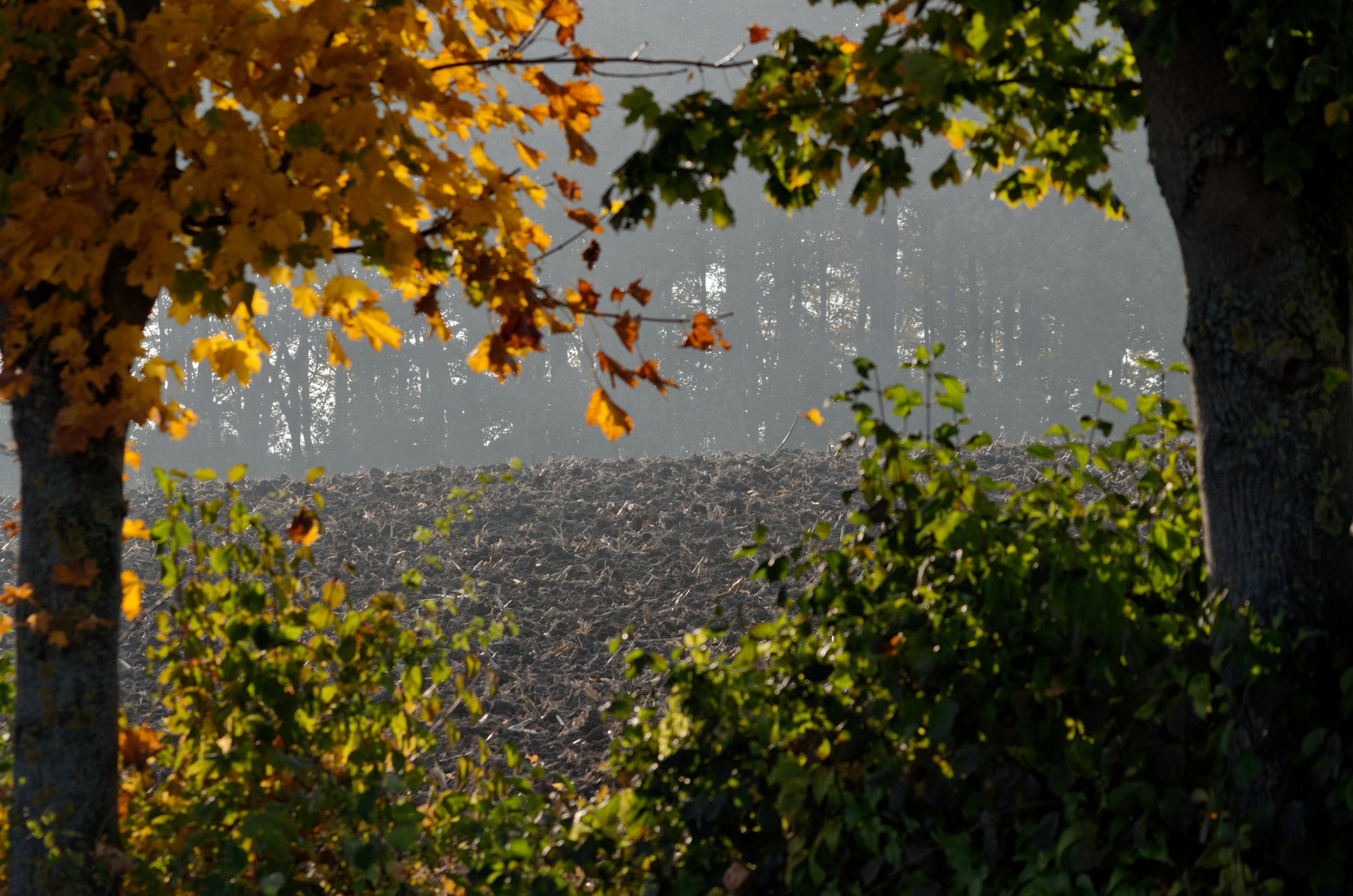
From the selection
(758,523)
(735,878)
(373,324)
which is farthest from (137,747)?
(758,523)

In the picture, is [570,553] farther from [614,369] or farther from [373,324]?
[614,369]

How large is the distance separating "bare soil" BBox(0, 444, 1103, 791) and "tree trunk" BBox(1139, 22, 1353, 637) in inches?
103

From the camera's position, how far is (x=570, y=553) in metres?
6.53

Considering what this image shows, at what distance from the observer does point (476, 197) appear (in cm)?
255

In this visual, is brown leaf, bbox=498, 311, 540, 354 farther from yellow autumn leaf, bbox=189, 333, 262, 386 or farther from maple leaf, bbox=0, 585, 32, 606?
maple leaf, bbox=0, 585, 32, 606

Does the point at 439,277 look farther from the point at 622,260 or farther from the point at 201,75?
the point at 622,260

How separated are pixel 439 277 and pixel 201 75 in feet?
2.64

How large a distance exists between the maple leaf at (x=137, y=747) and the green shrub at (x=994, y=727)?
1159mm

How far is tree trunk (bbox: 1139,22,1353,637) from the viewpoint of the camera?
7.70 ft

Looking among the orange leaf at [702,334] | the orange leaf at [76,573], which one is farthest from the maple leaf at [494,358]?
the orange leaf at [76,573]

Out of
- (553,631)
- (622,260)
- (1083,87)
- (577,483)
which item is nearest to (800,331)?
(622,260)

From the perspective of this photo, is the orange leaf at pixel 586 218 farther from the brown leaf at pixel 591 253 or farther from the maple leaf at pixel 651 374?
the maple leaf at pixel 651 374

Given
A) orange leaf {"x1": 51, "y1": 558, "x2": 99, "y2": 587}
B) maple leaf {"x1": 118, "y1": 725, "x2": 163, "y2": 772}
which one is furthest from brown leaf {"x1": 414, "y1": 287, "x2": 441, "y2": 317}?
maple leaf {"x1": 118, "y1": 725, "x2": 163, "y2": 772}

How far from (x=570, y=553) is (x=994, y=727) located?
448cm
